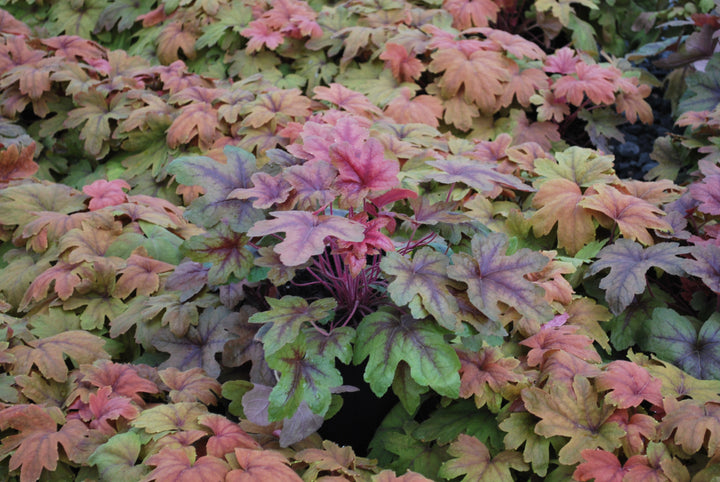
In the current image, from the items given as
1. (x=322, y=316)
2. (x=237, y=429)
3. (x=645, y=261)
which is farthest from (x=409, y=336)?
(x=645, y=261)

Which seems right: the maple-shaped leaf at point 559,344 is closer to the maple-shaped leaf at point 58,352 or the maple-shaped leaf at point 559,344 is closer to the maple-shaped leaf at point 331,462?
the maple-shaped leaf at point 331,462

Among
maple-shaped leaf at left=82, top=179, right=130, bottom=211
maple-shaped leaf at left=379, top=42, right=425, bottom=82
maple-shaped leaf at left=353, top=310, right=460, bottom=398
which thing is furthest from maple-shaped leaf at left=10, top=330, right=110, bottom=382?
maple-shaped leaf at left=379, top=42, right=425, bottom=82

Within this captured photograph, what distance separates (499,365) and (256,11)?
2886mm

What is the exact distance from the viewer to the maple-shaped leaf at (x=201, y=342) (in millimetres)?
1820

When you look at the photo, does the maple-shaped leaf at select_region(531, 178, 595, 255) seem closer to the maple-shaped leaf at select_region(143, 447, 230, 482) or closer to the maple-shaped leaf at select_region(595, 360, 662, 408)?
the maple-shaped leaf at select_region(595, 360, 662, 408)

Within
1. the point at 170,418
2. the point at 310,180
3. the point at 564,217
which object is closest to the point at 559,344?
the point at 564,217

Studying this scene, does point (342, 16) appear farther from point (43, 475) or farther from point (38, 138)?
point (43, 475)

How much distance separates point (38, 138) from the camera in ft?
10.4

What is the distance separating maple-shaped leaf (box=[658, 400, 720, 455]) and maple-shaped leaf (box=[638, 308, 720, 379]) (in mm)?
328

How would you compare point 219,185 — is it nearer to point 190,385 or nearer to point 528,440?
point 190,385

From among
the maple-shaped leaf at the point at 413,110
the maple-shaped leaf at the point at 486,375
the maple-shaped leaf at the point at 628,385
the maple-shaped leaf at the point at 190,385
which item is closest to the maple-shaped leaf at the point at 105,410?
the maple-shaped leaf at the point at 190,385

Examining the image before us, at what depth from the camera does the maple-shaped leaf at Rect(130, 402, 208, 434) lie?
1444mm

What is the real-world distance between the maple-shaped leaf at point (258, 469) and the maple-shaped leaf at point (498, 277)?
558 mm

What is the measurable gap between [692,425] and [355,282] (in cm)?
85
